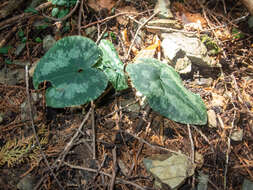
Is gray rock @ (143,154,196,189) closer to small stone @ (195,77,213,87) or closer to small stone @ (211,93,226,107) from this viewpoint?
small stone @ (211,93,226,107)

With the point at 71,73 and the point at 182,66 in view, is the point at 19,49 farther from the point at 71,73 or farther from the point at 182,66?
the point at 182,66

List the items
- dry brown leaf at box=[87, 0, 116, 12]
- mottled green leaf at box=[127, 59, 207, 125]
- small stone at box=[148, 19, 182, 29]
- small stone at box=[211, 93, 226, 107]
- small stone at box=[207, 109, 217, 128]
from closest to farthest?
mottled green leaf at box=[127, 59, 207, 125] → small stone at box=[207, 109, 217, 128] → small stone at box=[211, 93, 226, 107] → small stone at box=[148, 19, 182, 29] → dry brown leaf at box=[87, 0, 116, 12]

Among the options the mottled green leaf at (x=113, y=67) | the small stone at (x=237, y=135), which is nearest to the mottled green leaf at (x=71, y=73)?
the mottled green leaf at (x=113, y=67)

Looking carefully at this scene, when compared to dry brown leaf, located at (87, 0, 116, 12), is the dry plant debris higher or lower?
lower

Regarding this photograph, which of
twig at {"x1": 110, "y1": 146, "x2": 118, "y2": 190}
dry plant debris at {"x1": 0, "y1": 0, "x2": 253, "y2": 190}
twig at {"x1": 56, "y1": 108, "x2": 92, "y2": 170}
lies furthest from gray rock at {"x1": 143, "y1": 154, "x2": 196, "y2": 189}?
twig at {"x1": 56, "y1": 108, "x2": 92, "y2": 170}

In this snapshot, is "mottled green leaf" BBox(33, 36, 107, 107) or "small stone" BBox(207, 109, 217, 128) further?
"small stone" BBox(207, 109, 217, 128)

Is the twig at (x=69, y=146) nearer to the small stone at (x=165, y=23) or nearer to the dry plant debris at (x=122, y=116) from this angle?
the dry plant debris at (x=122, y=116)
